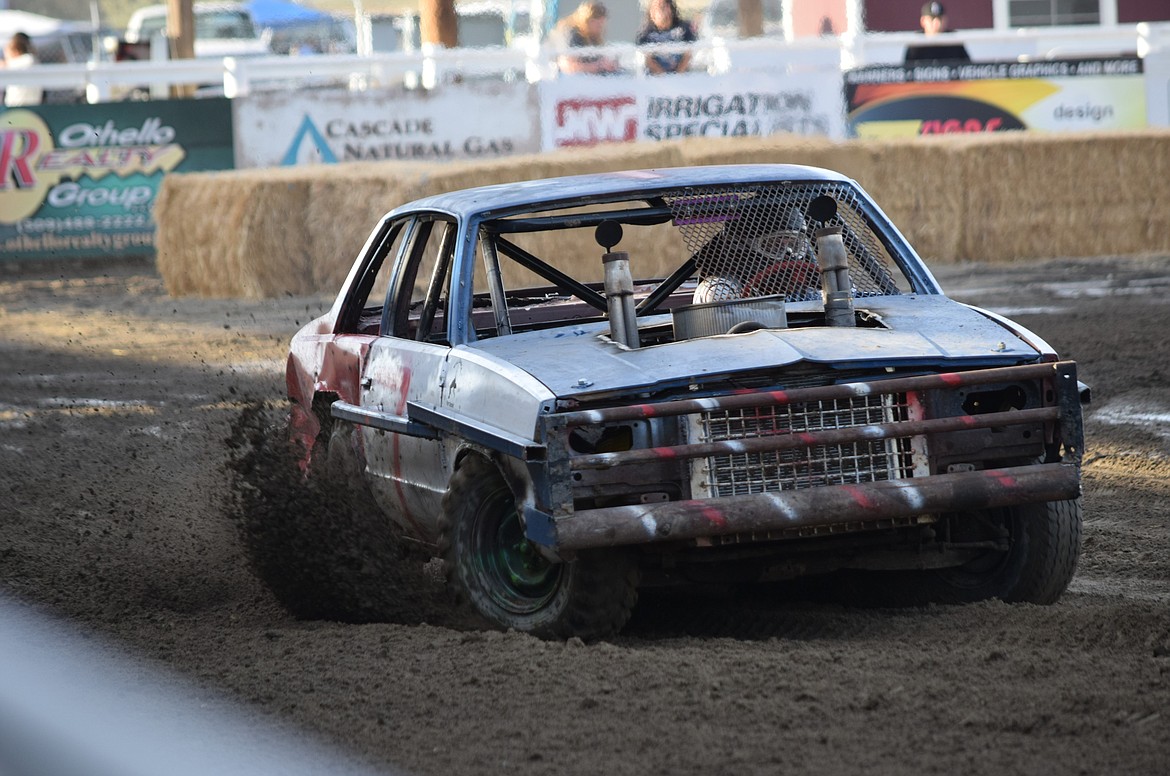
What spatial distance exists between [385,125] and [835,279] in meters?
13.8

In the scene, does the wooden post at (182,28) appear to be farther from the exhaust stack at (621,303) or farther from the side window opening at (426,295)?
the exhaust stack at (621,303)

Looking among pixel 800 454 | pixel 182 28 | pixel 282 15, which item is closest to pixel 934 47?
pixel 182 28

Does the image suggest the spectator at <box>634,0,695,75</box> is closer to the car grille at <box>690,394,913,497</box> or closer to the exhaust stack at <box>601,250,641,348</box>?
the exhaust stack at <box>601,250,641,348</box>

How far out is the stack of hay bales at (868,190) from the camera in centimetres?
1539

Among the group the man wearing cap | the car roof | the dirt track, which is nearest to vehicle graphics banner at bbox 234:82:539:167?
the man wearing cap

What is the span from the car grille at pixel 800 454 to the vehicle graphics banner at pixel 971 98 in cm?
1389

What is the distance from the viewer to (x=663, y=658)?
4.30 meters

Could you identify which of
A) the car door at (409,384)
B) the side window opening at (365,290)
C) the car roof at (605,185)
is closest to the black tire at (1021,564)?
the car roof at (605,185)

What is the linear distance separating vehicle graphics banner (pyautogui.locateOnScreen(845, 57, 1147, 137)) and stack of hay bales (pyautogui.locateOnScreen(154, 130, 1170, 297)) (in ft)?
6.35

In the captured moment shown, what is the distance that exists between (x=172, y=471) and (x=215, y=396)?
7.17 feet

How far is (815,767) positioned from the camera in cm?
343

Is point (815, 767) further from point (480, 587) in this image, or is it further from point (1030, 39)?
point (1030, 39)

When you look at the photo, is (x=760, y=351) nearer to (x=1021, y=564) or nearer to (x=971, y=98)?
(x=1021, y=564)

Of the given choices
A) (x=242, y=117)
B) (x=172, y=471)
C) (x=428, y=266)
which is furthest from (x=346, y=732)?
(x=242, y=117)
